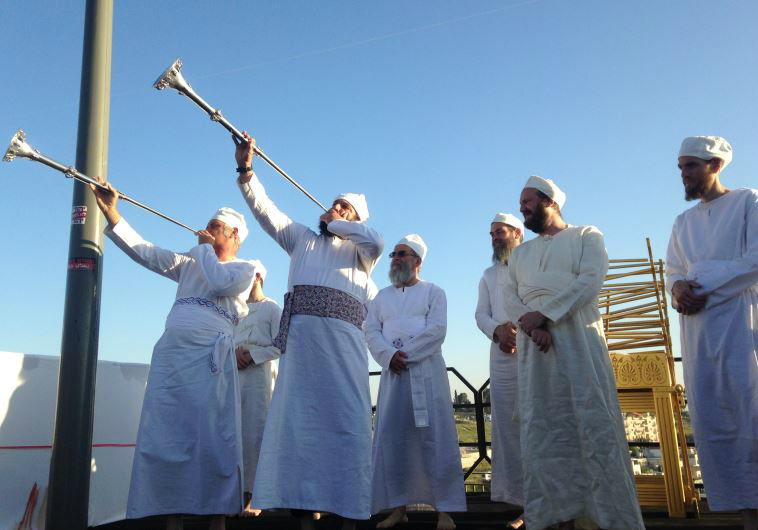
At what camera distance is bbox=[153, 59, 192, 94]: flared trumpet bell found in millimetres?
3496

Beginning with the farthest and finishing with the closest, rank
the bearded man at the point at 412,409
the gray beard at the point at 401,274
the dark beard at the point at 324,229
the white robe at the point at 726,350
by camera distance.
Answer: the gray beard at the point at 401,274 → the bearded man at the point at 412,409 → the dark beard at the point at 324,229 → the white robe at the point at 726,350

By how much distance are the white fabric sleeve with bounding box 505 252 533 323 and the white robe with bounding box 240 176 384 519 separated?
79cm

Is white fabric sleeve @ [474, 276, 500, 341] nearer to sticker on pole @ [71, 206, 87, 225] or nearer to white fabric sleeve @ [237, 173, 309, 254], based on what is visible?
white fabric sleeve @ [237, 173, 309, 254]

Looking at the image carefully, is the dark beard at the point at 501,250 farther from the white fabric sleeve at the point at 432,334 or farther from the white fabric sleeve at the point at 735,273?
the white fabric sleeve at the point at 735,273

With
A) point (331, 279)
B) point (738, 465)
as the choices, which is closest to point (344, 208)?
point (331, 279)

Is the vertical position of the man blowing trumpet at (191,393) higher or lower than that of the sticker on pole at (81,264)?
lower

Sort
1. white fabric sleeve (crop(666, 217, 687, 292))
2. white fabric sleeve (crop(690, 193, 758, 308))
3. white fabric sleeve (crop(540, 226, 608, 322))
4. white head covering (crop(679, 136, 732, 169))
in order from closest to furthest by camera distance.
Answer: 1. white fabric sleeve (crop(690, 193, 758, 308))
2. white fabric sleeve (crop(540, 226, 608, 322))
3. white head covering (crop(679, 136, 732, 169))
4. white fabric sleeve (crop(666, 217, 687, 292))

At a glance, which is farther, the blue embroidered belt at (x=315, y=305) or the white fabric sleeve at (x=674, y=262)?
the blue embroidered belt at (x=315, y=305)

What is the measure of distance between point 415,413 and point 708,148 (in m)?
2.34

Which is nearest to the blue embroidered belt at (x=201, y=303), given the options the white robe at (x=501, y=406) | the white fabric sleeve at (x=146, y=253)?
the white fabric sleeve at (x=146, y=253)

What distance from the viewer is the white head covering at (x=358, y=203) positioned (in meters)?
4.19

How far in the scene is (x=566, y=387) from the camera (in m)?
3.34

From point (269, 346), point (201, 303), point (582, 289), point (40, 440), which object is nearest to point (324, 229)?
point (201, 303)

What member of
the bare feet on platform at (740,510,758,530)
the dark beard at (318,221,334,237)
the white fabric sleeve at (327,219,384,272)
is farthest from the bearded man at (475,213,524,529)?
the bare feet on platform at (740,510,758,530)
